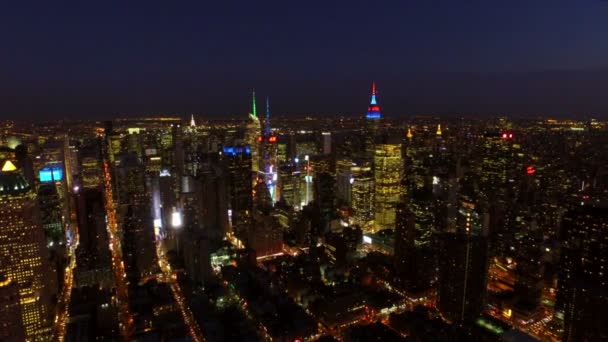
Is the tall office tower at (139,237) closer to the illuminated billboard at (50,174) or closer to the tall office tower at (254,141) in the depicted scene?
the illuminated billboard at (50,174)

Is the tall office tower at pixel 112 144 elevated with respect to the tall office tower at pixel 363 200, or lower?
elevated

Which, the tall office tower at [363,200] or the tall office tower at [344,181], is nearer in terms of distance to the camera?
the tall office tower at [363,200]

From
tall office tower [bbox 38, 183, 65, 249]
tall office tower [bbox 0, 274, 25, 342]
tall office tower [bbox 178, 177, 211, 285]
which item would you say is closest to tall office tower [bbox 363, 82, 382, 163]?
tall office tower [bbox 178, 177, 211, 285]

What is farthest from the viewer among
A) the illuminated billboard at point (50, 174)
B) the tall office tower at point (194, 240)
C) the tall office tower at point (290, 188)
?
the tall office tower at point (290, 188)

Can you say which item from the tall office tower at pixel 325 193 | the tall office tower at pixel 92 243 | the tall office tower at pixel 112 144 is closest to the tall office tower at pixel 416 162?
the tall office tower at pixel 325 193

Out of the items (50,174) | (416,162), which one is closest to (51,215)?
(50,174)

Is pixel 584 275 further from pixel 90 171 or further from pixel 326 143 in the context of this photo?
pixel 90 171

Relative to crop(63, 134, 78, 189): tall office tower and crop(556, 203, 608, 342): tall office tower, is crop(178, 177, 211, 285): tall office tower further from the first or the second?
crop(556, 203, 608, 342): tall office tower
